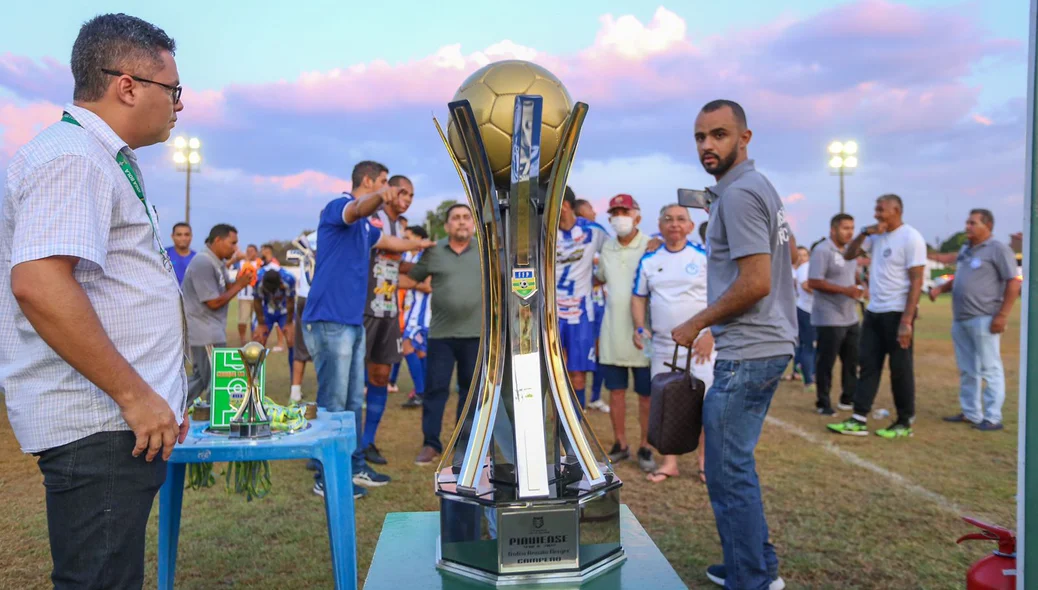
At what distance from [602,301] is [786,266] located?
3.46 meters

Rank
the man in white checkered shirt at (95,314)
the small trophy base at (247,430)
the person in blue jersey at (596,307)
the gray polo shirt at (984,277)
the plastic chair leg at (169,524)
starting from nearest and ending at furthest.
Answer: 1. the man in white checkered shirt at (95,314)
2. the small trophy base at (247,430)
3. the plastic chair leg at (169,524)
4. the person in blue jersey at (596,307)
5. the gray polo shirt at (984,277)

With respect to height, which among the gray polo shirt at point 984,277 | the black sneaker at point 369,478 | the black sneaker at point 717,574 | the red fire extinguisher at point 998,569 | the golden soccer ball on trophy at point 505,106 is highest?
the golden soccer ball on trophy at point 505,106

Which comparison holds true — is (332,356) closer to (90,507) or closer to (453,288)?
(453,288)

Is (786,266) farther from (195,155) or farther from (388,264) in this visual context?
(195,155)

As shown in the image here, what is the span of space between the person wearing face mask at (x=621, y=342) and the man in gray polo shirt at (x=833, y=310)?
2568mm

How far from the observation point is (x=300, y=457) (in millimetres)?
2570

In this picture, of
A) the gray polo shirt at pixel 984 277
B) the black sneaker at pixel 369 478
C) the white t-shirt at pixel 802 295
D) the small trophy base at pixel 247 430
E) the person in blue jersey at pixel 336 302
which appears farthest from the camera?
the white t-shirt at pixel 802 295

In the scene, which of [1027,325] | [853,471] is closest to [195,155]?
[853,471]

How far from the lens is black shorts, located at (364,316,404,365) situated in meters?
5.27

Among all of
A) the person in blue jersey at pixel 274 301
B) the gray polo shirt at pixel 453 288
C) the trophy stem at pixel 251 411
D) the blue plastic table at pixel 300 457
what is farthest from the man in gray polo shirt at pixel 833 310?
the person in blue jersey at pixel 274 301

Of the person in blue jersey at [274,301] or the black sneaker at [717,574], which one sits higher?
the person in blue jersey at [274,301]

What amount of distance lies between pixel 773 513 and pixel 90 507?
11.6 ft

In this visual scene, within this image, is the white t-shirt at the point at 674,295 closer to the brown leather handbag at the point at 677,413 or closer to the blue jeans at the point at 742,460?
the brown leather handbag at the point at 677,413

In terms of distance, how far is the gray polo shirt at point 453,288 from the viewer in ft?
16.6
